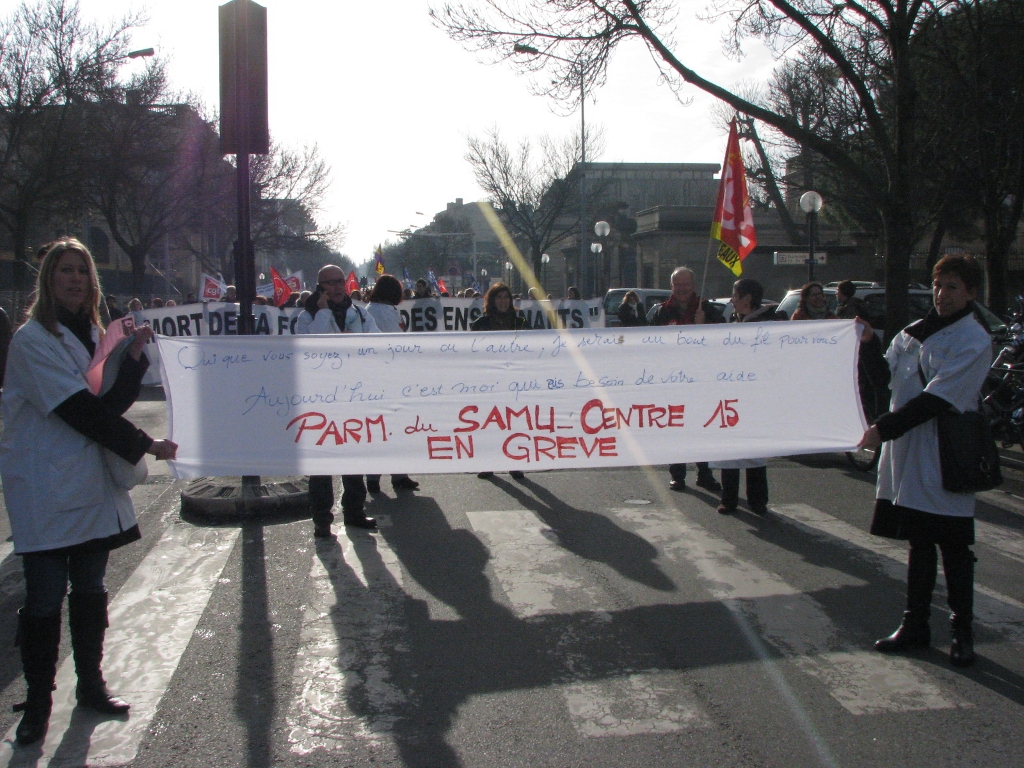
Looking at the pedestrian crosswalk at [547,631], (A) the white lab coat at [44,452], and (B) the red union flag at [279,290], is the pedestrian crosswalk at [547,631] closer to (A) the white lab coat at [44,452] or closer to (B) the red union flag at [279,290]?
(A) the white lab coat at [44,452]

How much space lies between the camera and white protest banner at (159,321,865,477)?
18.4 feet

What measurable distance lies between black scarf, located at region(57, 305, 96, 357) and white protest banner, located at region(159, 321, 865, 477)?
6.17 ft

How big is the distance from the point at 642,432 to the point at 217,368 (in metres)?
2.71

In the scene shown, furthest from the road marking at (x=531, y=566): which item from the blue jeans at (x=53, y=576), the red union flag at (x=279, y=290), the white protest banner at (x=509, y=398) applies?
the red union flag at (x=279, y=290)

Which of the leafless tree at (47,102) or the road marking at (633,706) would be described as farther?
the leafless tree at (47,102)

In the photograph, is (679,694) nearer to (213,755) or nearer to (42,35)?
(213,755)

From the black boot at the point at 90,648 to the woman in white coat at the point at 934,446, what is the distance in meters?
3.43

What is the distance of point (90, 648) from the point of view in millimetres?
3680

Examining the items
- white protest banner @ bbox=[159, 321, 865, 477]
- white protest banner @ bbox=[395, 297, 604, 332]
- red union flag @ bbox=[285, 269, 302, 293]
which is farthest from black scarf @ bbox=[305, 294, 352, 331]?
red union flag @ bbox=[285, 269, 302, 293]

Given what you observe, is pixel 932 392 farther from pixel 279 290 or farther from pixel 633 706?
pixel 279 290

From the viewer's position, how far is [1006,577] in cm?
549

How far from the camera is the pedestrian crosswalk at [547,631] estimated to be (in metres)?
3.60

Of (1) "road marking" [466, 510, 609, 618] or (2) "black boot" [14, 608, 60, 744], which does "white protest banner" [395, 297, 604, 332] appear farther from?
(2) "black boot" [14, 608, 60, 744]

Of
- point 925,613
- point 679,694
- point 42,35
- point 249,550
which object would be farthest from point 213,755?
point 42,35
